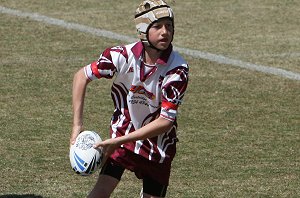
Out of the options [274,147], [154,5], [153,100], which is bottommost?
[274,147]

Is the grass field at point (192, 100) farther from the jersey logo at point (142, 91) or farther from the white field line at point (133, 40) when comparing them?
the jersey logo at point (142, 91)

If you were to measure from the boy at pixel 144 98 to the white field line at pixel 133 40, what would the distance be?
7160mm

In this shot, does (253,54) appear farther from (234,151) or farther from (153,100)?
(153,100)

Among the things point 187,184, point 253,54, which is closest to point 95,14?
point 253,54

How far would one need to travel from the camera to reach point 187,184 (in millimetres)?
9609

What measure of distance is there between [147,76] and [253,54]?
28.7 feet

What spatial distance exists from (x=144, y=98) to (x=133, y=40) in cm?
911

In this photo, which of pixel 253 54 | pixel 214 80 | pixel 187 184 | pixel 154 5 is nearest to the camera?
pixel 154 5

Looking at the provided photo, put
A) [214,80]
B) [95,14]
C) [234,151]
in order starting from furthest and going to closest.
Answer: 1. [95,14]
2. [214,80]
3. [234,151]

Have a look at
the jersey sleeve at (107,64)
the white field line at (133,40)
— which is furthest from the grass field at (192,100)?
the jersey sleeve at (107,64)

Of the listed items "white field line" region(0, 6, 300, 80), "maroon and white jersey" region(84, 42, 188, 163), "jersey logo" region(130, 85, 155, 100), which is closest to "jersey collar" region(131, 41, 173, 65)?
"maroon and white jersey" region(84, 42, 188, 163)

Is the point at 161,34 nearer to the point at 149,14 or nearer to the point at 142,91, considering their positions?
the point at 149,14

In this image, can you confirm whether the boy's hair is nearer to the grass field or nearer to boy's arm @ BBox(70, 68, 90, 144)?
boy's arm @ BBox(70, 68, 90, 144)

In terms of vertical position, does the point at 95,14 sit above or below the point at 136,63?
below
